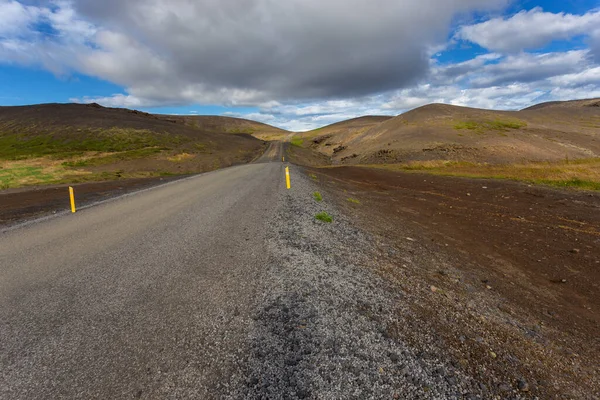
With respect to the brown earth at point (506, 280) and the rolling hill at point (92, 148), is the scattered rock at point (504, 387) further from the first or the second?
the rolling hill at point (92, 148)

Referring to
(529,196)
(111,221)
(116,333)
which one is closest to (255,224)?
(111,221)

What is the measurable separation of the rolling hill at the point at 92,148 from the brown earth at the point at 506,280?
30.9m

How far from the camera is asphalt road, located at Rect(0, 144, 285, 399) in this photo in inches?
129

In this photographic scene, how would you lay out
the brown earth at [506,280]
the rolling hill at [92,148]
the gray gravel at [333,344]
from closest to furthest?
the gray gravel at [333,344], the brown earth at [506,280], the rolling hill at [92,148]

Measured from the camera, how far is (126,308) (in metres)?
4.63

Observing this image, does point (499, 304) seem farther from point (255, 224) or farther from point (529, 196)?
point (529, 196)

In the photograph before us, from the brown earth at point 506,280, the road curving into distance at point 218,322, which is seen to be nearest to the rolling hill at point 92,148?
the road curving into distance at point 218,322

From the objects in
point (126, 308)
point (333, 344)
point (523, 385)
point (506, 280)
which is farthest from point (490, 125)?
point (126, 308)

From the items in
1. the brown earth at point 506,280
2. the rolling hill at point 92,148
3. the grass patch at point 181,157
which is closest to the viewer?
the brown earth at point 506,280

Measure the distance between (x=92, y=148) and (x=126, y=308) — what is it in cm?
7016

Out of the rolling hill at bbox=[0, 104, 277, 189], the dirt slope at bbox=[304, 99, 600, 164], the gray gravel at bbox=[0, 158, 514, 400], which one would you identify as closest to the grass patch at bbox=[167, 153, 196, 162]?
the rolling hill at bbox=[0, 104, 277, 189]

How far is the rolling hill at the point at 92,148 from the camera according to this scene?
36.4 m

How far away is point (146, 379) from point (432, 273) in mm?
6379

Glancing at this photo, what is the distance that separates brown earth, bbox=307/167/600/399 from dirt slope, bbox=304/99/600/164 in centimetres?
2684
